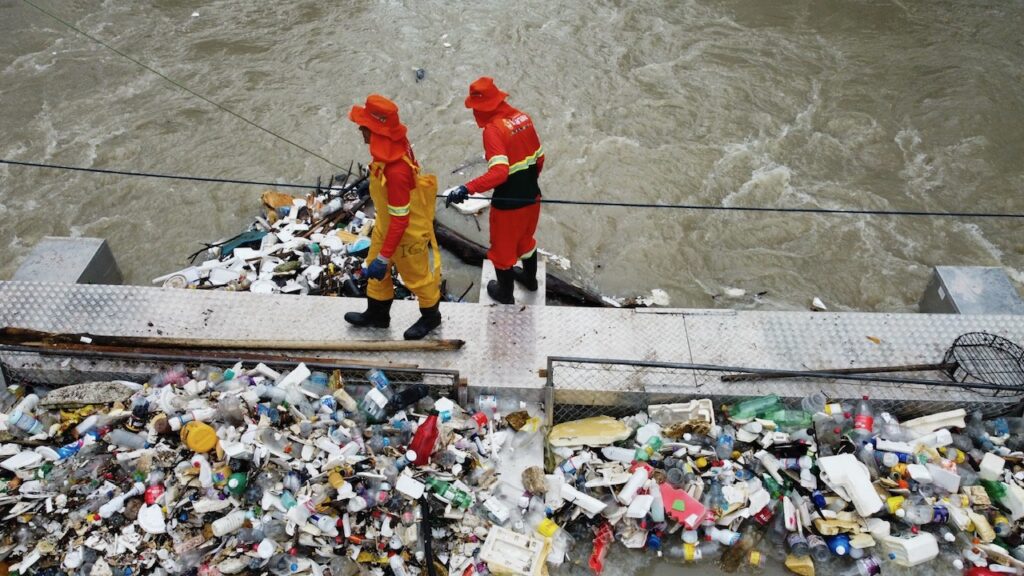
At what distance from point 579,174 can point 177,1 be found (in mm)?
7386

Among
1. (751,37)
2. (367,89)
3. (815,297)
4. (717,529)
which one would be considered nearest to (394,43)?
(367,89)

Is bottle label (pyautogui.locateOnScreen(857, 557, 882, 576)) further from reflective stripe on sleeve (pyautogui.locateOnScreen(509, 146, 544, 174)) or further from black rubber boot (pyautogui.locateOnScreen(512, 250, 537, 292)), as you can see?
reflective stripe on sleeve (pyautogui.locateOnScreen(509, 146, 544, 174))

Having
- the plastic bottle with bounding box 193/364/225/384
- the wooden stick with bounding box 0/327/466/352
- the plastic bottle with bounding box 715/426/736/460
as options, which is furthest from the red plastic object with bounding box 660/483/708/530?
the plastic bottle with bounding box 193/364/225/384

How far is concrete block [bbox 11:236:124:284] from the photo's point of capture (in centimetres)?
546

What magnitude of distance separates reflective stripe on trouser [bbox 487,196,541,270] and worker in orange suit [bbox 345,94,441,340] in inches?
18.8

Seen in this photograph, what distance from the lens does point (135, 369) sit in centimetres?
472

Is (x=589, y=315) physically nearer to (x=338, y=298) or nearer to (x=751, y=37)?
(x=338, y=298)

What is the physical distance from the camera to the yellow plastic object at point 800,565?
407 centimetres

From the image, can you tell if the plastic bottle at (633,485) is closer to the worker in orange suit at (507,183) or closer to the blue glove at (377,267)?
the worker in orange suit at (507,183)

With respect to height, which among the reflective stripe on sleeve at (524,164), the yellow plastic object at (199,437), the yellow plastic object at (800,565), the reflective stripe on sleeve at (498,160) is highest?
the reflective stripe on sleeve at (498,160)

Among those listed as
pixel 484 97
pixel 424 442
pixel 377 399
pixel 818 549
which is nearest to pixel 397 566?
pixel 424 442

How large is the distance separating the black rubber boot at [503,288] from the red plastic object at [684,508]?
5.88 feet

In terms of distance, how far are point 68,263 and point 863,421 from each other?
5.72 metres

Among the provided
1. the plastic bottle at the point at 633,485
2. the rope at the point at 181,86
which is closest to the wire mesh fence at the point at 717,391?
the plastic bottle at the point at 633,485
